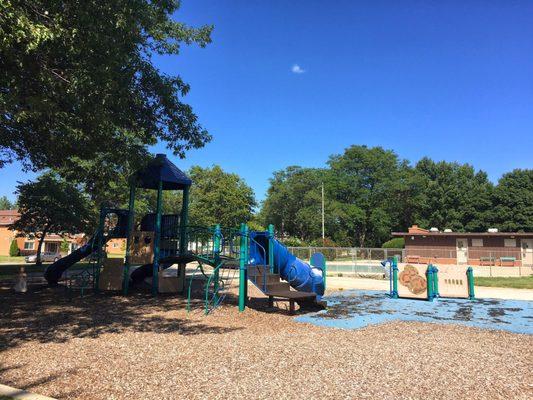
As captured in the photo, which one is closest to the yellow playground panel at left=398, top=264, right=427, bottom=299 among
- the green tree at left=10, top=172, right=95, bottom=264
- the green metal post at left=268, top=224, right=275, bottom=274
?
the green metal post at left=268, top=224, right=275, bottom=274

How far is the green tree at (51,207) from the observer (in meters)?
28.1

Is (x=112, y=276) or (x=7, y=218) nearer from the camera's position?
(x=112, y=276)

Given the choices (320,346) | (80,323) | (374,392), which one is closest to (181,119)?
(80,323)

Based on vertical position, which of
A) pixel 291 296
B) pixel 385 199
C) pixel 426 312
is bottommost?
pixel 426 312

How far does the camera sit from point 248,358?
6293mm

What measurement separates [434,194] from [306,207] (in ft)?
69.8

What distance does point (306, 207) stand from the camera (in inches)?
2596

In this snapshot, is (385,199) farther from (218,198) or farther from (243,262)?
(243,262)

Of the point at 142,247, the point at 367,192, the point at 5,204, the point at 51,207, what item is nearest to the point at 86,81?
the point at 142,247

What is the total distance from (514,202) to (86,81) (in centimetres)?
6791

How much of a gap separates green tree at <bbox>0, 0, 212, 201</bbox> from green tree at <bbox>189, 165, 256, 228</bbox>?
4215cm

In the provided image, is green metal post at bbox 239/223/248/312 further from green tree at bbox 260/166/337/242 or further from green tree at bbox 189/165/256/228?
green tree at bbox 260/166/337/242

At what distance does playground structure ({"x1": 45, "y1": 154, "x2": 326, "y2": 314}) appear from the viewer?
39.4ft

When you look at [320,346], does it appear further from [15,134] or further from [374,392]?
[15,134]
